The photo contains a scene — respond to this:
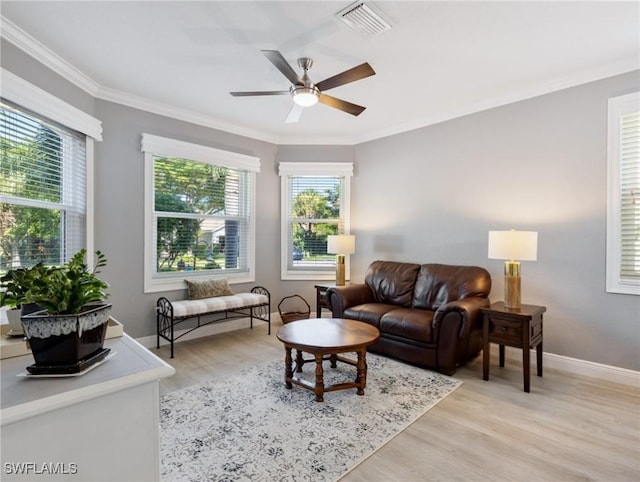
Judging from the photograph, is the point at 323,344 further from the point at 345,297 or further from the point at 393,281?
the point at 393,281

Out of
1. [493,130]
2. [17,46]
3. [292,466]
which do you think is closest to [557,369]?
[493,130]

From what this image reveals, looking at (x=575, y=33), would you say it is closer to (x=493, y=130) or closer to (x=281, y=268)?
(x=493, y=130)

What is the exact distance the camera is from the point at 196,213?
4.38 m

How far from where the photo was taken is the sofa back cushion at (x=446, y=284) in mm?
3502

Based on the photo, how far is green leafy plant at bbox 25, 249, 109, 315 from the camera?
92 centimetres

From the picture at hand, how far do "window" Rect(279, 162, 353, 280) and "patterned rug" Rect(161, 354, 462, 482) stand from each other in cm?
217

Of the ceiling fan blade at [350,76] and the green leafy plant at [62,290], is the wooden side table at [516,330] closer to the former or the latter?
the ceiling fan blade at [350,76]

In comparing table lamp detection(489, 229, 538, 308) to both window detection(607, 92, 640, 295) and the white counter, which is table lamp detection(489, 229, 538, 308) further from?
the white counter

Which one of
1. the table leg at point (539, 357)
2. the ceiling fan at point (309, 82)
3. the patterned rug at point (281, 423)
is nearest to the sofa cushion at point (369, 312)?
the patterned rug at point (281, 423)

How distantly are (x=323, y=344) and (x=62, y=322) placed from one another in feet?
6.22

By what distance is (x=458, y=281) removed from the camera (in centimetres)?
359

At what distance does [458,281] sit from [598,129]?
1.91 metres

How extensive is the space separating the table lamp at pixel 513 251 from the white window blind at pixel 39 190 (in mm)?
4005

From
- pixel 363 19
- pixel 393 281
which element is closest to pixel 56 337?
pixel 363 19
